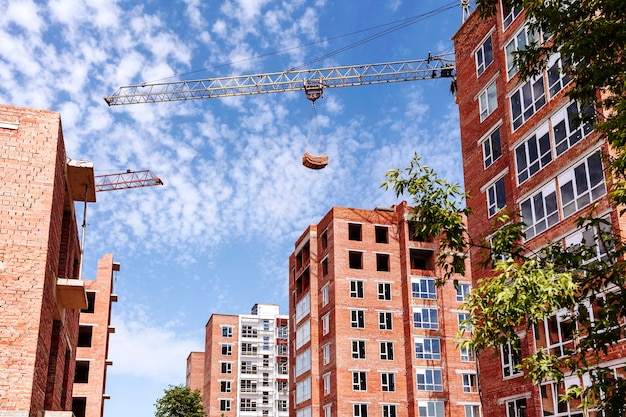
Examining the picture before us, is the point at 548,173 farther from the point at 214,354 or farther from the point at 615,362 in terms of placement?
the point at 214,354

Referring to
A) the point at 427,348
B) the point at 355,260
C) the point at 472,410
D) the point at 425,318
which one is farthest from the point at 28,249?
the point at 472,410

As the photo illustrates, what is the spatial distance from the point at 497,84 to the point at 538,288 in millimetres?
28429

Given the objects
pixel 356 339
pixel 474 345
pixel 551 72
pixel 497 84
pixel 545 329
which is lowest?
pixel 474 345

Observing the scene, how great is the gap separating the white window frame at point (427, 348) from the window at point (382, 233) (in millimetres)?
9717

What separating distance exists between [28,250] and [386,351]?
149 ft

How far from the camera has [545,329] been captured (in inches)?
1153

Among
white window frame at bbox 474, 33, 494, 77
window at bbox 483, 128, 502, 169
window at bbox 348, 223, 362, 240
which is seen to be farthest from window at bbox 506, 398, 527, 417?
window at bbox 348, 223, 362, 240

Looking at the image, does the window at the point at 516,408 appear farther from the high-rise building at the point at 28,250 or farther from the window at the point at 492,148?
the high-rise building at the point at 28,250

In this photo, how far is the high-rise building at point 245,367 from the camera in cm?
10675

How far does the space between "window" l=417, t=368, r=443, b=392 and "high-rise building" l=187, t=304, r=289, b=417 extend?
53.4m

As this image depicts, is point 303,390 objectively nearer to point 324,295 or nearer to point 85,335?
point 324,295

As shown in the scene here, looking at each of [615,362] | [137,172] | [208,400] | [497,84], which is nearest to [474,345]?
[615,362]

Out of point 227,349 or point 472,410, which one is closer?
point 472,410

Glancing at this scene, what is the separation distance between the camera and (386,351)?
2395 inches
